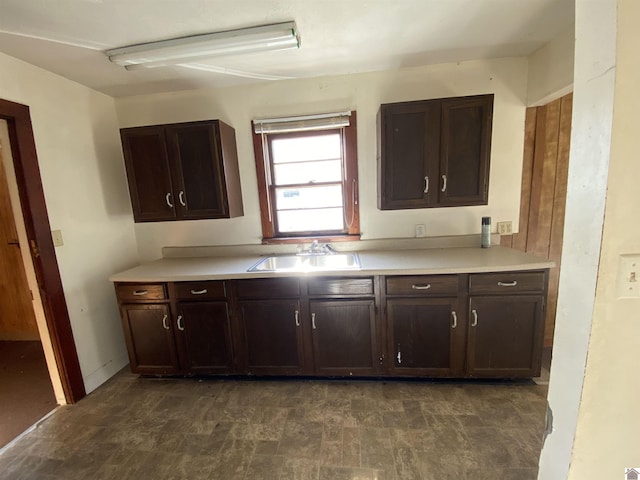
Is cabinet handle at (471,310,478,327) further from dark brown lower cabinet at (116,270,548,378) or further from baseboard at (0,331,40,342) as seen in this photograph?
baseboard at (0,331,40,342)

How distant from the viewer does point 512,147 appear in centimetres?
229

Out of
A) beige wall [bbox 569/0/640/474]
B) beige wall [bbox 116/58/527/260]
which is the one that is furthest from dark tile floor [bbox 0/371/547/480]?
beige wall [bbox 116/58/527/260]

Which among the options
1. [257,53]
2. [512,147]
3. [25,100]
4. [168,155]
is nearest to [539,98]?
[512,147]

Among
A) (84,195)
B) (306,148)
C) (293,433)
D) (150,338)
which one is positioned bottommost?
(293,433)

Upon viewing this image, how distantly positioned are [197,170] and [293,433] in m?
2.02

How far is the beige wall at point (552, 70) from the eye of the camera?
5.82ft

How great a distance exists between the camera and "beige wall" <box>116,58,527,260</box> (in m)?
2.24

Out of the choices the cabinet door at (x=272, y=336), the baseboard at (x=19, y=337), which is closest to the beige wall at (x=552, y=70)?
the cabinet door at (x=272, y=336)

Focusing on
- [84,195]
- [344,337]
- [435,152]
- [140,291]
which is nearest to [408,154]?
[435,152]

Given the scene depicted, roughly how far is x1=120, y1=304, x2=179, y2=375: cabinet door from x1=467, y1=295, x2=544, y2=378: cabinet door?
89.3 inches

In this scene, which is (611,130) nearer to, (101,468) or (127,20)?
(127,20)

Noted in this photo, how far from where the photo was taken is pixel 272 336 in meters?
2.10

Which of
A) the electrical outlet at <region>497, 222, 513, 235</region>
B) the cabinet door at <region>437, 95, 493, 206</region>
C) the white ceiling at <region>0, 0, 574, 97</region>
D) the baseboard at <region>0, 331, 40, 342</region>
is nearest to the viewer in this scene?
the white ceiling at <region>0, 0, 574, 97</region>

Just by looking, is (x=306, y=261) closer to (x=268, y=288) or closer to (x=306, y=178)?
(x=268, y=288)
